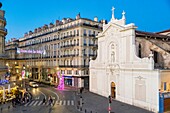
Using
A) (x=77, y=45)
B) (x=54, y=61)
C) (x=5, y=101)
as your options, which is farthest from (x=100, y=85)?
(x=54, y=61)

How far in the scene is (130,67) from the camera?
29359 millimetres

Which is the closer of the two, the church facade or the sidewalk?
the sidewalk

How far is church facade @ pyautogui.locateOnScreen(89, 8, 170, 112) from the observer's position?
25609 millimetres

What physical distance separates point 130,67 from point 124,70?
1.66 metres

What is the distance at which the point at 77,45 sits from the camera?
49375 millimetres

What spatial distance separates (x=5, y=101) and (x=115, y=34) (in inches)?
949

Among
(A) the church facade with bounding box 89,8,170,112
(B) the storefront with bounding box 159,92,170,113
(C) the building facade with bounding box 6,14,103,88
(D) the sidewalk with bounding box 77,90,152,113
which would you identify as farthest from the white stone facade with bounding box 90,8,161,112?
(C) the building facade with bounding box 6,14,103,88

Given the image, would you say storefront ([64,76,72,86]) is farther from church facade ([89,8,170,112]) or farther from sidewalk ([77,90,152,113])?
sidewalk ([77,90,152,113])

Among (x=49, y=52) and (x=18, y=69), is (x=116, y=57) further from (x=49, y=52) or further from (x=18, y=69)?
(x=18, y=69)

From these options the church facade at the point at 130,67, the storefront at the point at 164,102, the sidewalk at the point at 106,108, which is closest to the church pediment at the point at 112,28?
the church facade at the point at 130,67

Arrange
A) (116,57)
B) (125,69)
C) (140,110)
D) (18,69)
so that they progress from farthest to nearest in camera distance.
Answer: (18,69)
(116,57)
(125,69)
(140,110)

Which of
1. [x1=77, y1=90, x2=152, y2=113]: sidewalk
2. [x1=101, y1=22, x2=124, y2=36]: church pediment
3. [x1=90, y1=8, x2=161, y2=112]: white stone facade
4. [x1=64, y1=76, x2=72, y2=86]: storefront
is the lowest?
[x1=77, y1=90, x2=152, y2=113]: sidewalk

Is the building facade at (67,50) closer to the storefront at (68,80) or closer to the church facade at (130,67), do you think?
the storefront at (68,80)

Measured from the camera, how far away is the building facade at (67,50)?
4919 centimetres
